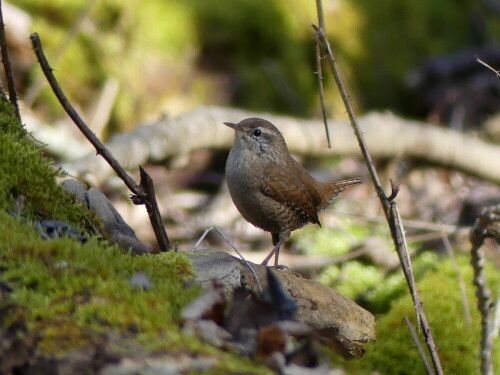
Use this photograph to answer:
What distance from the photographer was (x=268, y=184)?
4.34 m

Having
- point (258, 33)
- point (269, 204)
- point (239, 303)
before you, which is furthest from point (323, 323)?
point (258, 33)

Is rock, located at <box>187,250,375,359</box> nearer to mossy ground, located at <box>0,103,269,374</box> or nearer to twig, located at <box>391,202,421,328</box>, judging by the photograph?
mossy ground, located at <box>0,103,269,374</box>

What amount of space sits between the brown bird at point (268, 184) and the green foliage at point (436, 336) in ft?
2.79

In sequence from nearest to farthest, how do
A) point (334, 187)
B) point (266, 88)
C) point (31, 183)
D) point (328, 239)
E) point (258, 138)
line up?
point (31, 183)
point (258, 138)
point (334, 187)
point (328, 239)
point (266, 88)

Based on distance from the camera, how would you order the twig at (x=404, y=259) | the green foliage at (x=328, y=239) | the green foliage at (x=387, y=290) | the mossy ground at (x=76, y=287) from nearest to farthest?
the mossy ground at (x=76, y=287) → the twig at (x=404, y=259) → the green foliage at (x=387, y=290) → the green foliage at (x=328, y=239)

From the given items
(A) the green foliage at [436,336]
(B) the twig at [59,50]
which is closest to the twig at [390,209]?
(A) the green foliage at [436,336]

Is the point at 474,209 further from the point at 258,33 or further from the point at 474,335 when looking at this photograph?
the point at 474,335

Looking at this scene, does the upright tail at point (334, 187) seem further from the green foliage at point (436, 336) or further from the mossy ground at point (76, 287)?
the mossy ground at point (76, 287)

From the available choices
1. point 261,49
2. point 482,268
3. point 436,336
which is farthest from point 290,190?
point 261,49

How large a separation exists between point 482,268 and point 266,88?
16.5 ft

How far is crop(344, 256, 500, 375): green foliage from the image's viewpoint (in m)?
3.22

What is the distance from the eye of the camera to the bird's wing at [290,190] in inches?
171

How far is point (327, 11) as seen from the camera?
8.30m

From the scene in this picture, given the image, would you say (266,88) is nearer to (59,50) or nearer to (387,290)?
(59,50)
